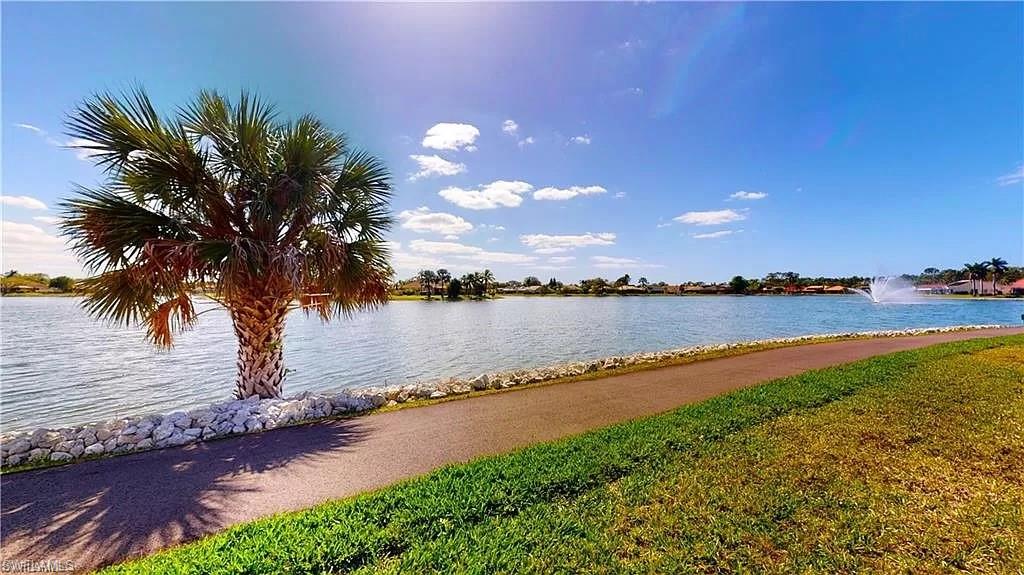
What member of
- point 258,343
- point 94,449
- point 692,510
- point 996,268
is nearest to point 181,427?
point 94,449

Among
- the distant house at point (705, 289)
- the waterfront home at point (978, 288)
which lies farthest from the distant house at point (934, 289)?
the distant house at point (705, 289)

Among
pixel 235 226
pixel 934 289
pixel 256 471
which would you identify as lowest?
pixel 256 471

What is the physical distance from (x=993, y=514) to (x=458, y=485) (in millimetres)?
4706

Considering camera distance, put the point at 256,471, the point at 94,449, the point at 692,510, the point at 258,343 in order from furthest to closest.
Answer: the point at 258,343 < the point at 94,449 < the point at 256,471 < the point at 692,510

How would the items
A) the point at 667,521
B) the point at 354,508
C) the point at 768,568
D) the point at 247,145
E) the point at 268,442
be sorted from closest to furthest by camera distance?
the point at 768,568 < the point at 667,521 < the point at 354,508 < the point at 268,442 < the point at 247,145

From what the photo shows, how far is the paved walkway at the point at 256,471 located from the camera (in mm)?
3434

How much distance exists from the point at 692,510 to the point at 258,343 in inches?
292

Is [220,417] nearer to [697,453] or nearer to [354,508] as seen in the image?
[354,508]

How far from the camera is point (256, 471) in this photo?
4688 mm

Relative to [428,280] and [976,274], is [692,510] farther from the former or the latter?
[976,274]

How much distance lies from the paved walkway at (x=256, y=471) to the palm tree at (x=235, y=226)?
97.6 inches

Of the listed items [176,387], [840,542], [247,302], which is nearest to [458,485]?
[840,542]

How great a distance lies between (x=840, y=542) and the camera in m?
3.09

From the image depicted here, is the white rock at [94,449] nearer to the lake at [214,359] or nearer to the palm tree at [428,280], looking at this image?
the lake at [214,359]
